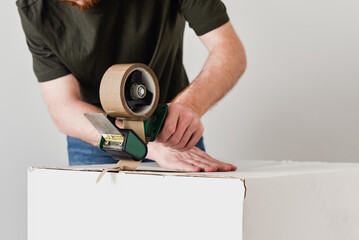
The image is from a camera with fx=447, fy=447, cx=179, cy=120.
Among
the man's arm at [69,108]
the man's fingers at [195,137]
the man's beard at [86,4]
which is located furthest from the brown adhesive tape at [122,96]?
the man's beard at [86,4]

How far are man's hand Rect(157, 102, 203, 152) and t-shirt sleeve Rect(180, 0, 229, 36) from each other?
46 cm

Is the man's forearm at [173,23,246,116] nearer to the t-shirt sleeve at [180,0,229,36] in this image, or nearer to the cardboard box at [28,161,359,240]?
the t-shirt sleeve at [180,0,229,36]

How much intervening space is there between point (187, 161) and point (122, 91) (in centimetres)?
27

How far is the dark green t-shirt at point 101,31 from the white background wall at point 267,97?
54 centimetres

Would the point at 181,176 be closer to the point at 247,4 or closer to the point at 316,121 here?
the point at 316,121

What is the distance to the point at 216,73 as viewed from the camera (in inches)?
42.1

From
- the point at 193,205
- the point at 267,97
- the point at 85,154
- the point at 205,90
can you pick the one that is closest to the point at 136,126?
the point at 193,205

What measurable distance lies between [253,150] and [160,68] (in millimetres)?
678

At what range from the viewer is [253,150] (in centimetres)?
181

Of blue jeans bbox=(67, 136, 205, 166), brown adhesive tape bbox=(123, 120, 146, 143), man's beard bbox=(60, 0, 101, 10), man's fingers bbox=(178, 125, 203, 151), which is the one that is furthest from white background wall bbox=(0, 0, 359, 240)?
brown adhesive tape bbox=(123, 120, 146, 143)

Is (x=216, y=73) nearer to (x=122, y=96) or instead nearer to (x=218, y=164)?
(x=218, y=164)

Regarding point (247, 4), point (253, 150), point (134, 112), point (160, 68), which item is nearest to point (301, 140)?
point (253, 150)

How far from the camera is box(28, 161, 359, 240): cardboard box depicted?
0.60 m

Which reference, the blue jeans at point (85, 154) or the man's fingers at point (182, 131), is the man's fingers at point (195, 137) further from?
the blue jeans at point (85, 154)
